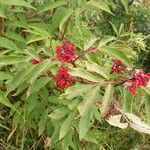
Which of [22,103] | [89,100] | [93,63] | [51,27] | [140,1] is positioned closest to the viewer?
[89,100]

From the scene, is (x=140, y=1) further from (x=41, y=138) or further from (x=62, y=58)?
(x=62, y=58)

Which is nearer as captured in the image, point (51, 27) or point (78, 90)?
point (78, 90)

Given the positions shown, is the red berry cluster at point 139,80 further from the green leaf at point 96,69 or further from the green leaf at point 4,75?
the green leaf at point 4,75

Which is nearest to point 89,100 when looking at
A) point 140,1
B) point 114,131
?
point 114,131

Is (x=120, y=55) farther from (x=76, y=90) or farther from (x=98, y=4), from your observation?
(x=98, y=4)

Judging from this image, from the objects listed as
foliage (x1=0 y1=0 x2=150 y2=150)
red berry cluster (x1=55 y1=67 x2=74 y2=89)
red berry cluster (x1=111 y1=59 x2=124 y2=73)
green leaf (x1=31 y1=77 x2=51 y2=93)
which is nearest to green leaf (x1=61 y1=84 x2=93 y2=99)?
foliage (x1=0 y1=0 x2=150 y2=150)

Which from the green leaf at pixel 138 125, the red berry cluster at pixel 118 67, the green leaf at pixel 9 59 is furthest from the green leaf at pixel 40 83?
the green leaf at pixel 138 125

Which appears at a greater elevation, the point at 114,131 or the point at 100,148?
the point at 100,148

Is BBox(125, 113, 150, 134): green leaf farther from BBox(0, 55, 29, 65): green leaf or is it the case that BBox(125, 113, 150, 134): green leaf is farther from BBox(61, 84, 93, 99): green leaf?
BBox(0, 55, 29, 65): green leaf
